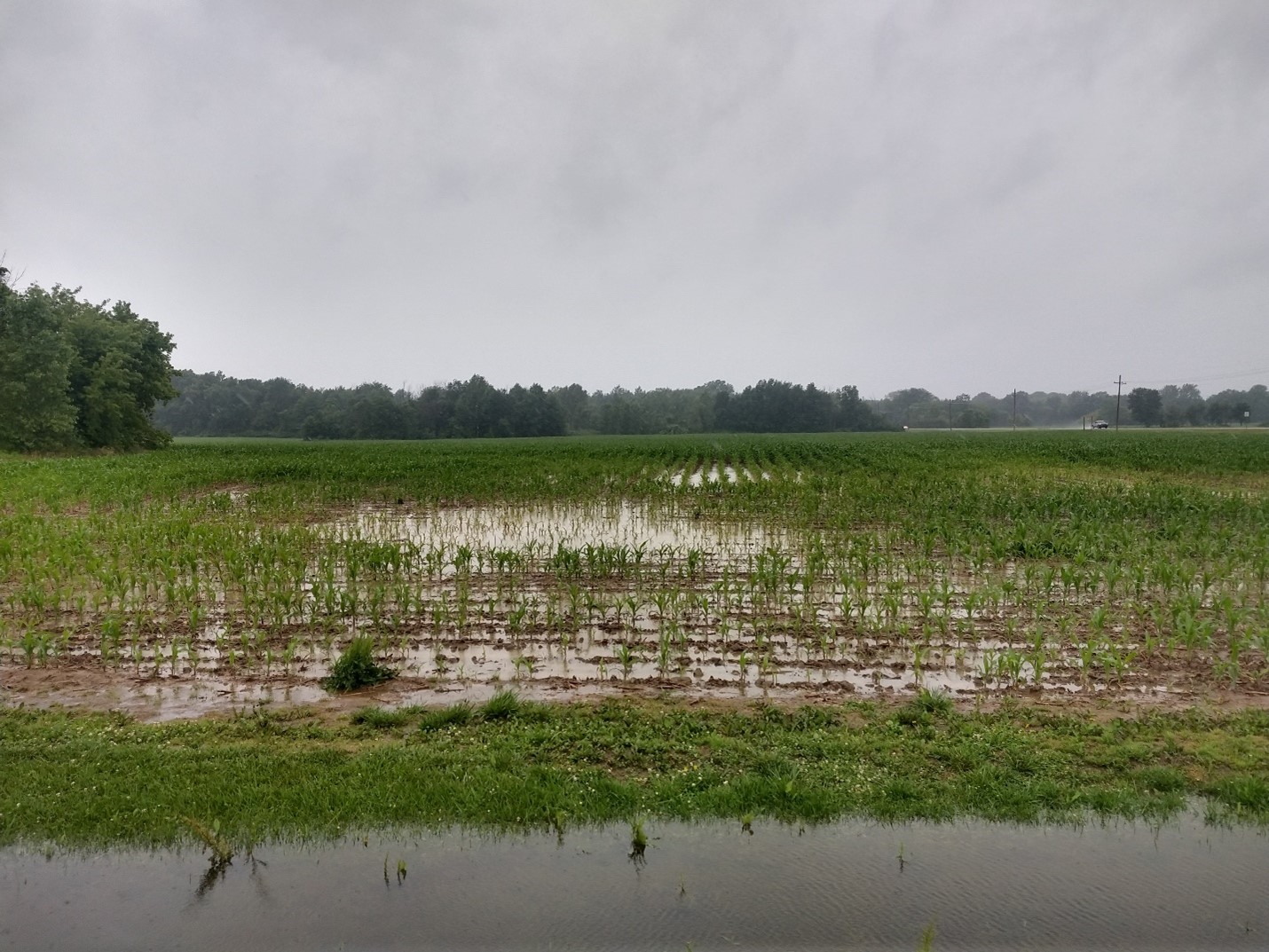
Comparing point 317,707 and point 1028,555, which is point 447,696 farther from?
point 1028,555

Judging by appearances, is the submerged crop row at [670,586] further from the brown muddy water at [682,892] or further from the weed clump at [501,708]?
Result: the brown muddy water at [682,892]

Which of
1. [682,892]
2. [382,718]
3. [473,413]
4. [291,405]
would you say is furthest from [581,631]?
[291,405]

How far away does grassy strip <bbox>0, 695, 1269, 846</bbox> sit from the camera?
4648 mm

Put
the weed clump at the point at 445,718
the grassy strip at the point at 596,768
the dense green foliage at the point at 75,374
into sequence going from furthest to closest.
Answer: the dense green foliage at the point at 75,374 < the weed clump at the point at 445,718 < the grassy strip at the point at 596,768

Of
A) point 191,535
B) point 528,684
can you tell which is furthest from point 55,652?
point 191,535

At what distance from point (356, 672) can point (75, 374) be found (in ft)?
176

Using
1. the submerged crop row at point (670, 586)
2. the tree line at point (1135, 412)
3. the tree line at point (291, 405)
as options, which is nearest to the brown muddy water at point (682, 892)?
the submerged crop row at point (670, 586)

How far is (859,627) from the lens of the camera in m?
8.31

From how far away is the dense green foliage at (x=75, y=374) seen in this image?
4172 centimetres

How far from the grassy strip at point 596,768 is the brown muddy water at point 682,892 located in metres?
0.18

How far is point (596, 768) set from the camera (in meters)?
5.17

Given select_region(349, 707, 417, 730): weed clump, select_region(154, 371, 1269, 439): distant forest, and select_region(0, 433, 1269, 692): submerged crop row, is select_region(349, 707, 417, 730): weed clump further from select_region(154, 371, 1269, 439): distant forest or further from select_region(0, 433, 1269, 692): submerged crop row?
select_region(154, 371, 1269, 439): distant forest

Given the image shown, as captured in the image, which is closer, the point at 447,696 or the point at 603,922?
the point at 603,922

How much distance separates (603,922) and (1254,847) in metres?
3.75
